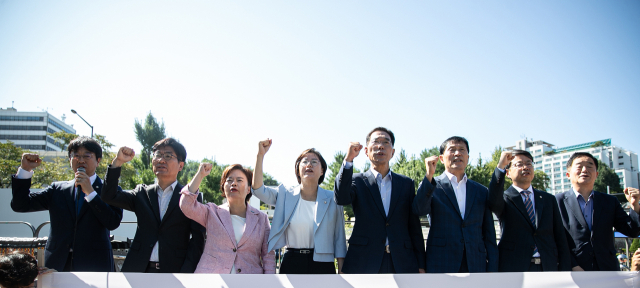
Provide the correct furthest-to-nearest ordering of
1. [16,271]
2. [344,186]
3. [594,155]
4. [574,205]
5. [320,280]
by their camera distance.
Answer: [594,155] → [574,205] → [344,186] → [320,280] → [16,271]

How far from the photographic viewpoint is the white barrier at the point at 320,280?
263 cm

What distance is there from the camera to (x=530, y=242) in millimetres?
3383

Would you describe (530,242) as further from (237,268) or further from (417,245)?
(237,268)

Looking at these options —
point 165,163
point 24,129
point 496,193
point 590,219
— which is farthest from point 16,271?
point 24,129

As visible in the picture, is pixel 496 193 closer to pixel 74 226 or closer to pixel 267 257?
pixel 267 257

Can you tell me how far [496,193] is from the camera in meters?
3.35

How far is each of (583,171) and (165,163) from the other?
13.9 feet

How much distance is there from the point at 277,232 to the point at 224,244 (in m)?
0.46

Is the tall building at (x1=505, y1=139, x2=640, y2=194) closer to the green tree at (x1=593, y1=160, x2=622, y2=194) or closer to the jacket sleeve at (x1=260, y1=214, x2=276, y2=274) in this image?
the green tree at (x1=593, y1=160, x2=622, y2=194)

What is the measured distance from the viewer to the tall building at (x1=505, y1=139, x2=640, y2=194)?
10319 cm

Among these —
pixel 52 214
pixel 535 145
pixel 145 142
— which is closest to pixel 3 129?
pixel 145 142

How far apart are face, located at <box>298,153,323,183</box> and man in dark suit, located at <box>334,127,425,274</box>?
0.33 meters

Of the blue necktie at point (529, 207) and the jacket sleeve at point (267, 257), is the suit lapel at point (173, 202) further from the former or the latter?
the blue necktie at point (529, 207)

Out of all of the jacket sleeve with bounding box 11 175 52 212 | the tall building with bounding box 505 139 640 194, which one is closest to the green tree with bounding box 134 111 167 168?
the jacket sleeve with bounding box 11 175 52 212
